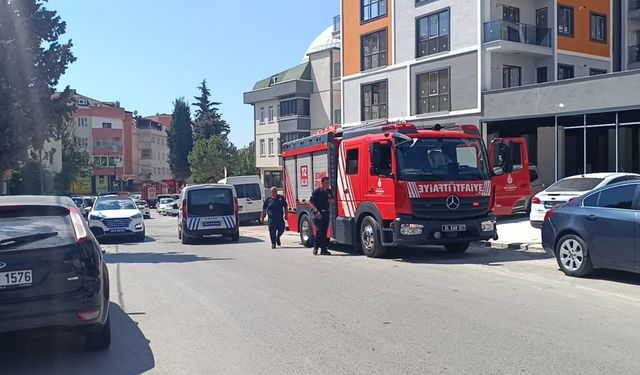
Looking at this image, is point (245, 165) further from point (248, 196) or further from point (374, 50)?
→ point (248, 196)

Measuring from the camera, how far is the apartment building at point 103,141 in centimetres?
8994

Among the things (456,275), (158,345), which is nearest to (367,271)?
(456,275)

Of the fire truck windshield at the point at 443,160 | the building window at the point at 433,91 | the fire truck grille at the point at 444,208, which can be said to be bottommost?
the fire truck grille at the point at 444,208

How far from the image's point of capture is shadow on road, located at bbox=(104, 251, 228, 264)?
14711 millimetres

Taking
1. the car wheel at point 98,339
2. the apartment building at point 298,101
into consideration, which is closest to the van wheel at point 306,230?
the car wheel at point 98,339

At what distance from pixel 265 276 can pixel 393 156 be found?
3690 mm

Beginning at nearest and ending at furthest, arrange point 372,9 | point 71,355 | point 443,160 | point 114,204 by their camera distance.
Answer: point 71,355 < point 443,160 < point 114,204 < point 372,9

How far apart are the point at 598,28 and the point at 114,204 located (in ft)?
88.4

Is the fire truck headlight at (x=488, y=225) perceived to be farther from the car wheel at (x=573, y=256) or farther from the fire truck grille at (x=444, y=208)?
the car wheel at (x=573, y=256)

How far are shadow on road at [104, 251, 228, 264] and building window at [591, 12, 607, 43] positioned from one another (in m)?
27.0

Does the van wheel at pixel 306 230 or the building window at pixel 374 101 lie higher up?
the building window at pixel 374 101

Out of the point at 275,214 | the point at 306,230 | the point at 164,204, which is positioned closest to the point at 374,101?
the point at 275,214

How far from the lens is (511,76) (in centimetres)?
3081

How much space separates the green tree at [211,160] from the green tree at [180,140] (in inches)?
890
